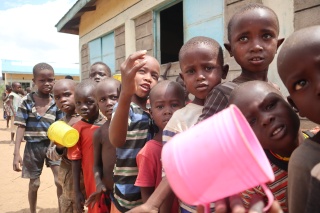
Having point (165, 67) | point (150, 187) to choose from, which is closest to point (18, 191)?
point (165, 67)

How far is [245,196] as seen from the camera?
1.13 metres

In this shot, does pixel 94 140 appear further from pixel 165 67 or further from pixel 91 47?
pixel 91 47

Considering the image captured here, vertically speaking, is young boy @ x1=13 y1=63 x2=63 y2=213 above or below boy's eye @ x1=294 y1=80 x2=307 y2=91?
below

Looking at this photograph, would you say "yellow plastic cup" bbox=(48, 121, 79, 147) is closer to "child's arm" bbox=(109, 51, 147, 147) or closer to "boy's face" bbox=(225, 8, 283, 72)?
"child's arm" bbox=(109, 51, 147, 147)

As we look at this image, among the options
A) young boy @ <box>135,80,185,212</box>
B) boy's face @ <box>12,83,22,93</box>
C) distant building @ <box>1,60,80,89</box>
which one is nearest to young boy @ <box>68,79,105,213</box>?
young boy @ <box>135,80,185,212</box>

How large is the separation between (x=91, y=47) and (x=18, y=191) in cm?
423

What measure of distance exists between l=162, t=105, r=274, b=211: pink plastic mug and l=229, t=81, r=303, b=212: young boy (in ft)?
1.34

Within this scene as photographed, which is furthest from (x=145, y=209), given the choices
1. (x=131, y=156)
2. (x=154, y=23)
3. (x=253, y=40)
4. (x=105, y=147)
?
(x=154, y=23)

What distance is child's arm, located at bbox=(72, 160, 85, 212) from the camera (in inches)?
96.3

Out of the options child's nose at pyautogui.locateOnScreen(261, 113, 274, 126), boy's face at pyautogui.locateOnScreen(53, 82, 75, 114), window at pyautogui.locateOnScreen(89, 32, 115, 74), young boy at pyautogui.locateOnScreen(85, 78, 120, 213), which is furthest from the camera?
window at pyautogui.locateOnScreen(89, 32, 115, 74)

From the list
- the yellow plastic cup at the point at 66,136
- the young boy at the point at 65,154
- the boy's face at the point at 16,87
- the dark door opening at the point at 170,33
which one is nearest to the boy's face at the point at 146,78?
the yellow plastic cup at the point at 66,136

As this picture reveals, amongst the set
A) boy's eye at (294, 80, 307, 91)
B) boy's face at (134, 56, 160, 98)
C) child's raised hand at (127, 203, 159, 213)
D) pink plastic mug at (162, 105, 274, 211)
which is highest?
boy's face at (134, 56, 160, 98)

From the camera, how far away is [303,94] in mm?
878

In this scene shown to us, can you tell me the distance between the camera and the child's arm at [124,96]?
140cm
